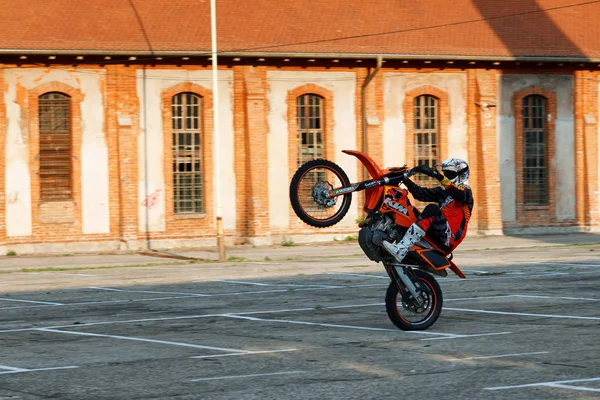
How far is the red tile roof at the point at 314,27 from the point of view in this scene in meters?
33.0

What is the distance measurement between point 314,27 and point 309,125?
10.9 ft

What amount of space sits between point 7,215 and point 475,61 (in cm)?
1650

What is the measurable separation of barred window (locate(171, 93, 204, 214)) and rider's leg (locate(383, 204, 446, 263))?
2253cm

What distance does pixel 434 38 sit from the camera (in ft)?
121

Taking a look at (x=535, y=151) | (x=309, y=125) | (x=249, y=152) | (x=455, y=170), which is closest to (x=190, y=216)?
(x=249, y=152)

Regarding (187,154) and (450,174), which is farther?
(187,154)

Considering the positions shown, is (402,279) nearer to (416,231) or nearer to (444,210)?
(416,231)

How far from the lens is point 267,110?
34.8 metres

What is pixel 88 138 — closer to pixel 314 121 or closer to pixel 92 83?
pixel 92 83

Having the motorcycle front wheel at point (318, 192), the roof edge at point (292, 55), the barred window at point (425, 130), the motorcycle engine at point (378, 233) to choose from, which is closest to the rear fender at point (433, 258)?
the motorcycle engine at point (378, 233)

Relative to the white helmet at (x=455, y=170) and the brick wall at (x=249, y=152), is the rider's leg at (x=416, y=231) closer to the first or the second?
the white helmet at (x=455, y=170)

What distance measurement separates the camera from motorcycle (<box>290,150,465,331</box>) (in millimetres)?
12172

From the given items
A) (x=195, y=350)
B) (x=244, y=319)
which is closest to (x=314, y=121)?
(x=244, y=319)

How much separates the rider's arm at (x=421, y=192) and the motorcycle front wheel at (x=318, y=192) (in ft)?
2.34
